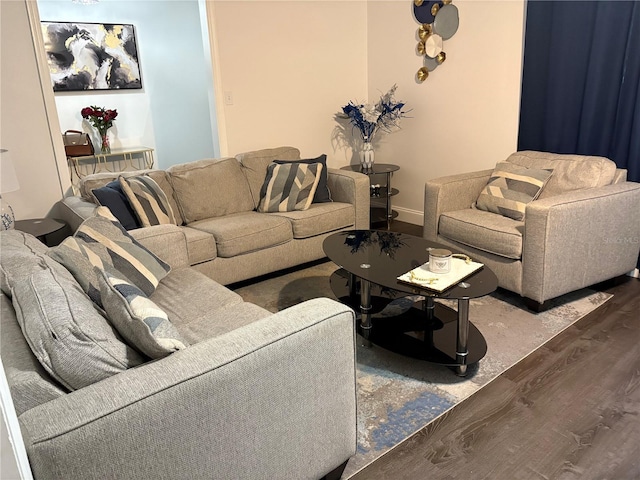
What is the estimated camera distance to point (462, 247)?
3248 mm

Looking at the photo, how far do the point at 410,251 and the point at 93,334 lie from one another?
1792 mm

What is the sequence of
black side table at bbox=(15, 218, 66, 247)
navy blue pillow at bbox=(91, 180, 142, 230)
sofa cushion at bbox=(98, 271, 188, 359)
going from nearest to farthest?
sofa cushion at bbox=(98, 271, 188, 359)
black side table at bbox=(15, 218, 66, 247)
navy blue pillow at bbox=(91, 180, 142, 230)

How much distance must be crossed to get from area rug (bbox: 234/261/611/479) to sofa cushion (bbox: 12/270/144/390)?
0.95m

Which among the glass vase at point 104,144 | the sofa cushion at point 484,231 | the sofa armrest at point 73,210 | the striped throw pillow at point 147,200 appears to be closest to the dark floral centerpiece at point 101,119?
the glass vase at point 104,144

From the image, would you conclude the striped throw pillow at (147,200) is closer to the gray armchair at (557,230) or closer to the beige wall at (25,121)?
the beige wall at (25,121)

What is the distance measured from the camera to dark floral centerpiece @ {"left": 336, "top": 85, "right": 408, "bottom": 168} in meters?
4.44

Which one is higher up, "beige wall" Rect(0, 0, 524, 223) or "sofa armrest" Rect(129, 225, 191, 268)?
"beige wall" Rect(0, 0, 524, 223)

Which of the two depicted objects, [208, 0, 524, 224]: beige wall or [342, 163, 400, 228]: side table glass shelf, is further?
[342, 163, 400, 228]: side table glass shelf

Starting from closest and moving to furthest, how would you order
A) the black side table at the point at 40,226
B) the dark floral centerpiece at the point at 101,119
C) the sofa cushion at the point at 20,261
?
the sofa cushion at the point at 20,261, the black side table at the point at 40,226, the dark floral centerpiece at the point at 101,119

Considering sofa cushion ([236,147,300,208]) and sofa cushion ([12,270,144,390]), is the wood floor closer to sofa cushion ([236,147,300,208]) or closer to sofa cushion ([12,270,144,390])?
sofa cushion ([12,270,144,390])

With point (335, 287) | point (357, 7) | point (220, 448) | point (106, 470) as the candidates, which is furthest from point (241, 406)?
point (357, 7)

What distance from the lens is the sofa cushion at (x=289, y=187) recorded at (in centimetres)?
366

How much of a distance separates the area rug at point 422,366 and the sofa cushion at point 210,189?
2.08ft

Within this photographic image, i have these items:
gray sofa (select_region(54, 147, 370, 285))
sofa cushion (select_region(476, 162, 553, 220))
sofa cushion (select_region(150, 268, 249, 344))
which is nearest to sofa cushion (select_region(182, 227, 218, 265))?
gray sofa (select_region(54, 147, 370, 285))
